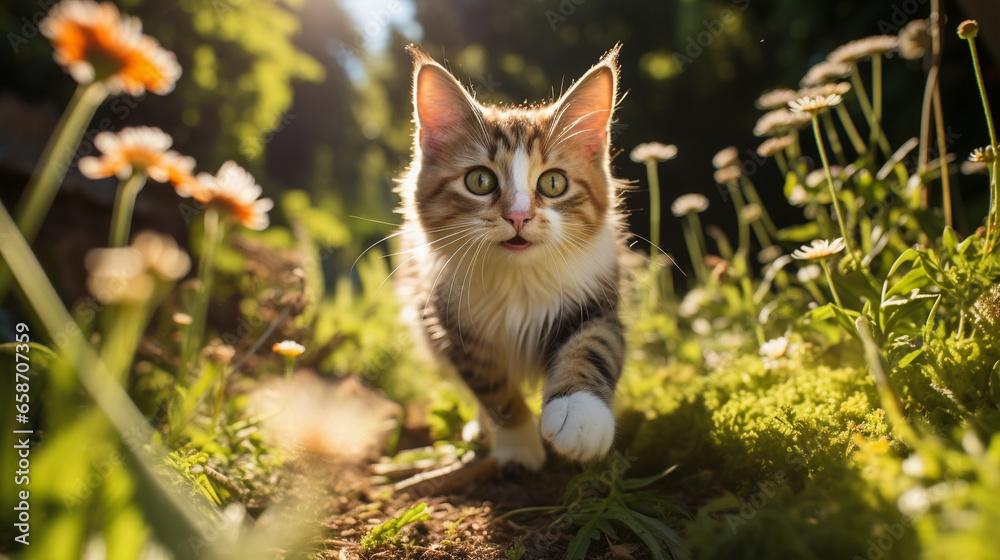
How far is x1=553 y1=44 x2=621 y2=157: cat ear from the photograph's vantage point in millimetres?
1666

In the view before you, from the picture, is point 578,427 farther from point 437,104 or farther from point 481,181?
point 437,104

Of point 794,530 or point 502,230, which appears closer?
point 794,530

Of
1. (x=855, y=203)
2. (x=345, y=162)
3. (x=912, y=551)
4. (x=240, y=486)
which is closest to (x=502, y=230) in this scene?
(x=240, y=486)

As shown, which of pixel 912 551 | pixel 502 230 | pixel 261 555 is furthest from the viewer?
pixel 502 230

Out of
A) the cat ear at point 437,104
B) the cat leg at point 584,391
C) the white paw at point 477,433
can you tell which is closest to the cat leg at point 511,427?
the white paw at point 477,433

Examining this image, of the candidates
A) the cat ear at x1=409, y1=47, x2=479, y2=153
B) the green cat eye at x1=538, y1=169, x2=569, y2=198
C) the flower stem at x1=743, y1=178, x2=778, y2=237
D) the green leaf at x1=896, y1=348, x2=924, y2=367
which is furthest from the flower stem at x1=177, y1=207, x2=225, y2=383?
the flower stem at x1=743, y1=178, x2=778, y2=237

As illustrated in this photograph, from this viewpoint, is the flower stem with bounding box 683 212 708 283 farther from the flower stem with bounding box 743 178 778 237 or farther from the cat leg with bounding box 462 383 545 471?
the cat leg with bounding box 462 383 545 471

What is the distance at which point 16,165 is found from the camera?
2633 mm

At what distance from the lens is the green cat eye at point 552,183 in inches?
65.7

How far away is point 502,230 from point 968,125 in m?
2.52

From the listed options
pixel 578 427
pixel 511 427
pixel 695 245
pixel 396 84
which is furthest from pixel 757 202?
pixel 396 84

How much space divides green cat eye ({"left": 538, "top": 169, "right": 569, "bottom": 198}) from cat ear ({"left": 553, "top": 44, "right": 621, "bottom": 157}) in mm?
119

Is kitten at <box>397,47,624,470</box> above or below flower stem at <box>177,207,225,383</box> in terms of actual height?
above

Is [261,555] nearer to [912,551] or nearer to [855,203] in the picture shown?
[912,551]
